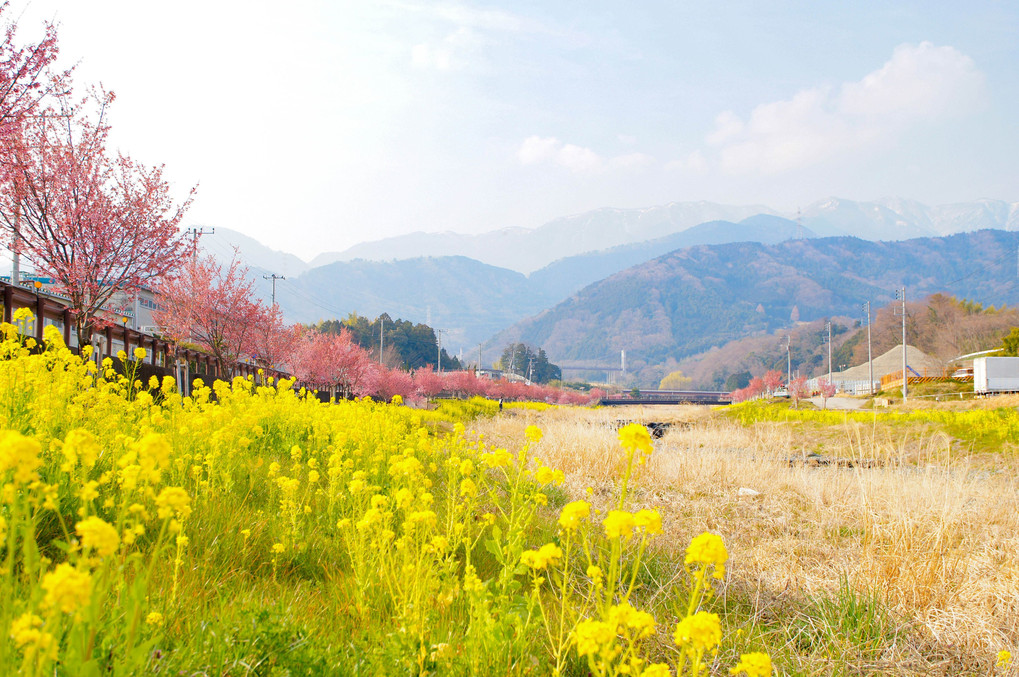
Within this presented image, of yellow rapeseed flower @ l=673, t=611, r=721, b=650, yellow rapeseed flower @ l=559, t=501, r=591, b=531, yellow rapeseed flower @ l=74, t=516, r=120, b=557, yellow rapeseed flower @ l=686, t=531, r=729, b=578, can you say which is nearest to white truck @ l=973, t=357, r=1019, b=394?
yellow rapeseed flower @ l=559, t=501, r=591, b=531

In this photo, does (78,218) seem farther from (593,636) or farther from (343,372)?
(343,372)

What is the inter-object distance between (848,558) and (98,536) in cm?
519

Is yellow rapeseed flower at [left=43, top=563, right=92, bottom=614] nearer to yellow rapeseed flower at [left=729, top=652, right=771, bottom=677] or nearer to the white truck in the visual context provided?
yellow rapeseed flower at [left=729, top=652, right=771, bottom=677]

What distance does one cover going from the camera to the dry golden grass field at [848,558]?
3309mm

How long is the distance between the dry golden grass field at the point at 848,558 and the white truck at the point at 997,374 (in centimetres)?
3424

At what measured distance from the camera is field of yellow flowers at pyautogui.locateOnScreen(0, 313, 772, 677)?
1.50m

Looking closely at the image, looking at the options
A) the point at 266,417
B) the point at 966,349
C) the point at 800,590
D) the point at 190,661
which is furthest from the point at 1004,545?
the point at 966,349

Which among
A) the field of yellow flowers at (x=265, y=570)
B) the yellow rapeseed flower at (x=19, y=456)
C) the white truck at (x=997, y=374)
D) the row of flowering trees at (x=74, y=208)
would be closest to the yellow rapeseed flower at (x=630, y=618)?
the field of yellow flowers at (x=265, y=570)

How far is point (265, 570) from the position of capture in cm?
321

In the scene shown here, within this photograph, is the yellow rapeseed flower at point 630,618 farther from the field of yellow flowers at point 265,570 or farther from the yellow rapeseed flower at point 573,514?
the yellow rapeseed flower at point 573,514

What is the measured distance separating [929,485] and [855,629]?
3084mm

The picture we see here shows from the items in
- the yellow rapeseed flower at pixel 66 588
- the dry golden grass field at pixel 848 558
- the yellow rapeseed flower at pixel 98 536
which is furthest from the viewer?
the dry golden grass field at pixel 848 558

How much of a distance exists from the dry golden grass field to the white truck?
34239mm

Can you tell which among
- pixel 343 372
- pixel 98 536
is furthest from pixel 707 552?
pixel 343 372
